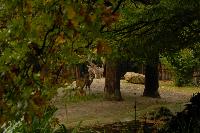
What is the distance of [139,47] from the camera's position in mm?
9406

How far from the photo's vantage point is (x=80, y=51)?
4426mm

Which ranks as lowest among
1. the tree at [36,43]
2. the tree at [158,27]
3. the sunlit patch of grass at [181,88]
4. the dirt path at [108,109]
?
the dirt path at [108,109]

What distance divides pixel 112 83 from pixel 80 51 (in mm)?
14592

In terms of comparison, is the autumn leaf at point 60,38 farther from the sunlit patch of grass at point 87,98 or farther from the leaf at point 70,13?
the sunlit patch of grass at point 87,98

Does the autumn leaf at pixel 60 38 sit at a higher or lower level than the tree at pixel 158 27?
lower

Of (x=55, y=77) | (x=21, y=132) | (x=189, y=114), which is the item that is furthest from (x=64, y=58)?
(x=189, y=114)

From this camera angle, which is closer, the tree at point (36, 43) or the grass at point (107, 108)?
the tree at point (36, 43)

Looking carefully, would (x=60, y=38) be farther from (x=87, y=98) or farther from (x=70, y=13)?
(x=87, y=98)

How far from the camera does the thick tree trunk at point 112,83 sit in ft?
61.7

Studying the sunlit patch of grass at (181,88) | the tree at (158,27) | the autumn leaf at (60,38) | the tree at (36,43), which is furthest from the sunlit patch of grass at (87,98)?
the autumn leaf at (60,38)

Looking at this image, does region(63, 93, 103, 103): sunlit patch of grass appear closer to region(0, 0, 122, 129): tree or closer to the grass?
the grass

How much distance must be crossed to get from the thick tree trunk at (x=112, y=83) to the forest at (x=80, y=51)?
0.04 metres

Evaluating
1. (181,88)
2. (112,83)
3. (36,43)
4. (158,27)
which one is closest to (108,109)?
(112,83)

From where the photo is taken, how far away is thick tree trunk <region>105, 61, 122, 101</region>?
1880 centimetres
